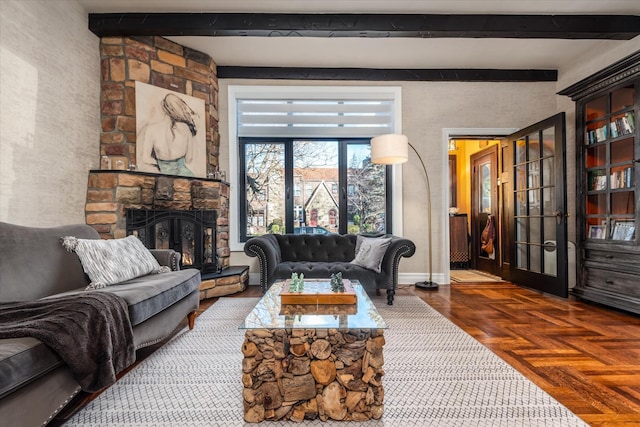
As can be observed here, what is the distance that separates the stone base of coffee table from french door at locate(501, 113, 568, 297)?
3.30 m

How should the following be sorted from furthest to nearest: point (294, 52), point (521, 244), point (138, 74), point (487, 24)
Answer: point (521, 244) → point (294, 52) → point (138, 74) → point (487, 24)

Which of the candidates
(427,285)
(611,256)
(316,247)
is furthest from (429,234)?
(611,256)

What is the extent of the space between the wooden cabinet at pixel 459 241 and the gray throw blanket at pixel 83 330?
5.59 meters

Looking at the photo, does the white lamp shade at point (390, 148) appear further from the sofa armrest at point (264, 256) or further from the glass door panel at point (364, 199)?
the sofa armrest at point (264, 256)

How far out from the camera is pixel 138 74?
12.0 feet

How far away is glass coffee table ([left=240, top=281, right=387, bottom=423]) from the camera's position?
1.55 m

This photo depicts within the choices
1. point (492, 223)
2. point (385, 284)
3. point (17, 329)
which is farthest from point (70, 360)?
point (492, 223)

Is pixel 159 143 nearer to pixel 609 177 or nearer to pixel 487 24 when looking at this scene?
pixel 487 24

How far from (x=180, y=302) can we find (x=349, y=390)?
157cm

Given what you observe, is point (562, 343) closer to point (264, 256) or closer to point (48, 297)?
point (264, 256)

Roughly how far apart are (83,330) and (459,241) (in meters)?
5.93

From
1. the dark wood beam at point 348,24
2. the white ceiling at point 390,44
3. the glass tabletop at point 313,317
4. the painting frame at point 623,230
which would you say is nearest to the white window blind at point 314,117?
the white ceiling at point 390,44

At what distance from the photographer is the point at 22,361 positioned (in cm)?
124

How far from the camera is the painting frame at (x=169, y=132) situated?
3.68m
